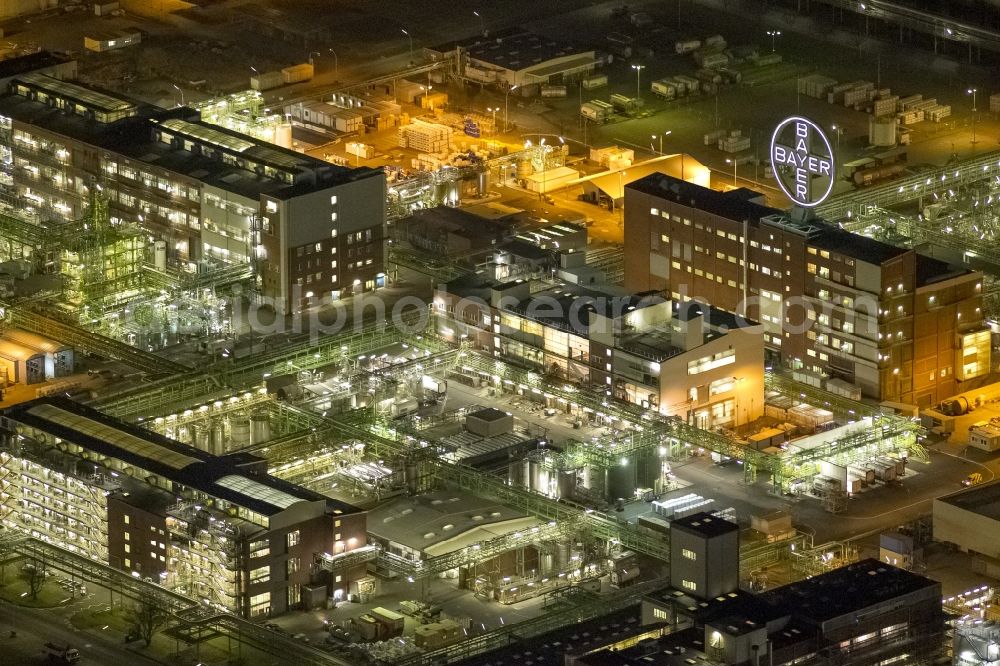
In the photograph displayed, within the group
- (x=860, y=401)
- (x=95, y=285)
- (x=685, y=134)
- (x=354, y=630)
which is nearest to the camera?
Answer: (x=354, y=630)

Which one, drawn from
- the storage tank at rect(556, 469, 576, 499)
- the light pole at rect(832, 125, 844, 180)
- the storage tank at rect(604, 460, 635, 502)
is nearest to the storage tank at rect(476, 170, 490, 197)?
the light pole at rect(832, 125, 844, 180)

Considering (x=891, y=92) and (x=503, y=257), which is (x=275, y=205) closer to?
(x=503, y=257)

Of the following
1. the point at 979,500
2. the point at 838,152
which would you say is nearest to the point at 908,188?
the point at 838,152

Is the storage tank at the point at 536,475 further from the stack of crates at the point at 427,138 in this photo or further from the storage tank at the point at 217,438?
the stack of crates at the point at 427,138

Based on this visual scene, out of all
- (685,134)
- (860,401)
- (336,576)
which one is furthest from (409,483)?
(685,134)

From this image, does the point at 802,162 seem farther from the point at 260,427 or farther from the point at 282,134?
the point at 282,134

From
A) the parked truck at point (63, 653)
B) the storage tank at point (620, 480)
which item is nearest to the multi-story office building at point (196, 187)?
the storage tank at point (620, 480)

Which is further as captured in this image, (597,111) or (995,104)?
(597,111)
